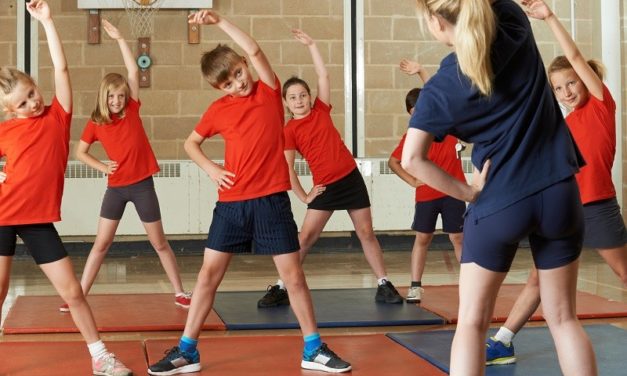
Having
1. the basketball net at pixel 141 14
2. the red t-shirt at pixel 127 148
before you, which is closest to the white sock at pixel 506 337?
the red t-shirt at pixel 127 148

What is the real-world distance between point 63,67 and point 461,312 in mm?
2132

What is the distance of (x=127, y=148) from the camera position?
560 centimetres

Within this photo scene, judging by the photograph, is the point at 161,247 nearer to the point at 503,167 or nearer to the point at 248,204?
the point at 248,204

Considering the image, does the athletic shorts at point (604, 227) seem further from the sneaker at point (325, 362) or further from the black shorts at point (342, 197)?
the black shorts at point (342, 197)

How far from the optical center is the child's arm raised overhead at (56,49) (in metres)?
3.76

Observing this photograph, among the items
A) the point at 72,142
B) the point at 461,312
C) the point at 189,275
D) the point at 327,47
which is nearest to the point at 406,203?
the point at 327,47

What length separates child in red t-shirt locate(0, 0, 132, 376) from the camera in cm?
380

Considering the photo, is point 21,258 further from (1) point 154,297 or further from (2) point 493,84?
(2) point 493,84

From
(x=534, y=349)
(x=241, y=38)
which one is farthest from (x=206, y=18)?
(x=534, y=349)

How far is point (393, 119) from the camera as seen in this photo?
9.09 m

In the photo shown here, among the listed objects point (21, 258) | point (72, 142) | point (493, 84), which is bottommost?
point (21, 258)

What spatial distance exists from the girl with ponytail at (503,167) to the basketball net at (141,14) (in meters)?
6.45

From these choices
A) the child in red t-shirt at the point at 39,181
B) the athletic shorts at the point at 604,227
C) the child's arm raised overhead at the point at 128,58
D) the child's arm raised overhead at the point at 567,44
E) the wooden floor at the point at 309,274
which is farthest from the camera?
the wooden floor at the point at 309,274

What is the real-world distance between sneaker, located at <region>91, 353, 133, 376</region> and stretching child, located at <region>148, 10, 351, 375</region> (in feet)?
0.38
